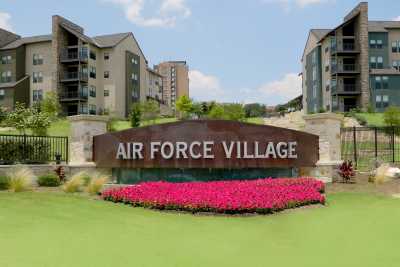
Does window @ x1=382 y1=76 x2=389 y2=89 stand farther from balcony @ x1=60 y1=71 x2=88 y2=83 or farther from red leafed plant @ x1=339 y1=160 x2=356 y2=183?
red leafed plant @ x1=339 y1=160 x2=356 y2=183

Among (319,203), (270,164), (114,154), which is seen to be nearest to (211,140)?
Result: (270,164)

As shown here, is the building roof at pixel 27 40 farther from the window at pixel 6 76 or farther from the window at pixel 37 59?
the window at pixel 6 76

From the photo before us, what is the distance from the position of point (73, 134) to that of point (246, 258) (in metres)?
13.2

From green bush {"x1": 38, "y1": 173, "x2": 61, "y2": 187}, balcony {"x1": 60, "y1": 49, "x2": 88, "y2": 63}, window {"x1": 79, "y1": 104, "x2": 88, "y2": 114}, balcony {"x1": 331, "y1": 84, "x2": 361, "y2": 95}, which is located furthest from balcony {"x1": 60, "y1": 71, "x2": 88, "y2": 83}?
green bush {"x1": 38, "y1": 173, "x2": 61, "y2": 187}

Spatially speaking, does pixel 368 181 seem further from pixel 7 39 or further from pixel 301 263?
pixel 7 39

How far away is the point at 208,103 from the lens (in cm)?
7825

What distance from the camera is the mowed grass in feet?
21.7

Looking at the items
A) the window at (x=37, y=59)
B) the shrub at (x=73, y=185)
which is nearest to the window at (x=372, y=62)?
the window at (x=37, y=59)

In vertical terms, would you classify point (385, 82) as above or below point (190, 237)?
above

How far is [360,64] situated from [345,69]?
7.62 ft

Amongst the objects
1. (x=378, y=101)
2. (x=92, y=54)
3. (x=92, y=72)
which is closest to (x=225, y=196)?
(x=378, y=101)

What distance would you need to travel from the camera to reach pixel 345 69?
6166 centimetres

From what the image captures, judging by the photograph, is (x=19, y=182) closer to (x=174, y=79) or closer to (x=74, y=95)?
(x=74, y=95)

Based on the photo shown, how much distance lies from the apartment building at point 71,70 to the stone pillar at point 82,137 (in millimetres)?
44899
